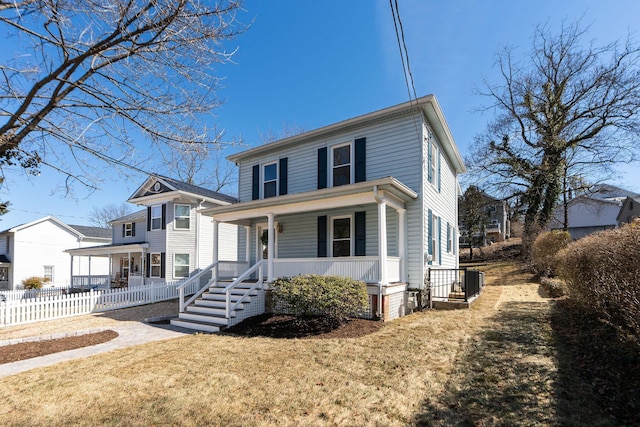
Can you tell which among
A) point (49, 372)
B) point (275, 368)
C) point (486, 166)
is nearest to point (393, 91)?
point (275, 368)

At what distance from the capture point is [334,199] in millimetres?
9594

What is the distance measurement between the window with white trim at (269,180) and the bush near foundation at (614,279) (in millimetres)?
10064

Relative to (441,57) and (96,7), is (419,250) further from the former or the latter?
(96,7)

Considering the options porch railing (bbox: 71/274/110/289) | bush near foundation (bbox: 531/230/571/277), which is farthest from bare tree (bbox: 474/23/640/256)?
porch railing (bbox: 71/274/110/289)

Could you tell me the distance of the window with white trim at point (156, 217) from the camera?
1938 centimetres

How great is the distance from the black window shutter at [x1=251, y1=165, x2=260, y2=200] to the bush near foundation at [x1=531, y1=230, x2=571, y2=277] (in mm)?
13147

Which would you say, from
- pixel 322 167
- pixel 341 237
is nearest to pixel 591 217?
pixel 341 237

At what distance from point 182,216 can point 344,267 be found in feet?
42.1

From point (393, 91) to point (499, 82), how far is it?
756 inches

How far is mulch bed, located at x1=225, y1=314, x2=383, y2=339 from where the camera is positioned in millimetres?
7664

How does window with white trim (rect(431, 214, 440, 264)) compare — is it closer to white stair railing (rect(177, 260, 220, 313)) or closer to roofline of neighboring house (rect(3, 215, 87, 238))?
white stair railing (rect(177, 260, 220, 313))

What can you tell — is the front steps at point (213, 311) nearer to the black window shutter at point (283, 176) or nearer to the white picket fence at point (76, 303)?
the black window shutter at point (283, 176)

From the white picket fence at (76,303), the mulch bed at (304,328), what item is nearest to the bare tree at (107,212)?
the white picket fence at (76,303)

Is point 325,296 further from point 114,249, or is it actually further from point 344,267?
point 114,249
